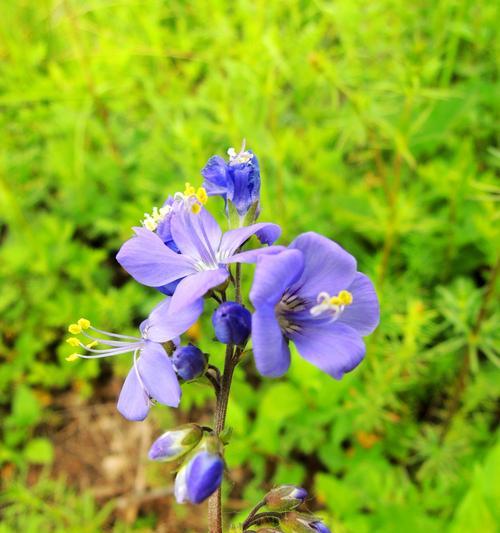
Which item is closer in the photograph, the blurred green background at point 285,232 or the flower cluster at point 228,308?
the flower cluster at point 228,308

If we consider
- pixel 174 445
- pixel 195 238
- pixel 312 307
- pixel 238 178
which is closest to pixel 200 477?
pixel 174 445

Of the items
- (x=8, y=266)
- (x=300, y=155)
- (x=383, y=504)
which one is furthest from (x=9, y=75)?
(x=383, y=504)

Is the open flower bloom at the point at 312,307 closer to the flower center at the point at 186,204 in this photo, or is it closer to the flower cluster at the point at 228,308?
the flower cluster at the point at 228,308

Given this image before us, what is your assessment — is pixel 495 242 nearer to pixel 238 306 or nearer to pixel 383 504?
pixel 383 504

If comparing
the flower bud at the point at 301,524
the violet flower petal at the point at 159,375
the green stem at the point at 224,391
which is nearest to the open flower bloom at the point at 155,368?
the violet flower petal at the point at 159,375

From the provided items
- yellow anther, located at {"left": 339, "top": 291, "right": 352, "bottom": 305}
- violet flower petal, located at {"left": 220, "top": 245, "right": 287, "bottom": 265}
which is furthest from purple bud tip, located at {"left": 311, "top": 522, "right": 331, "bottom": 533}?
violet flower petal, located at {"left": 220, "top": 245, "right": 287, "bottom": 265}

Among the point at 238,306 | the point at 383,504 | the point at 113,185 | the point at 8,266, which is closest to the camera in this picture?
the point at 238,306
